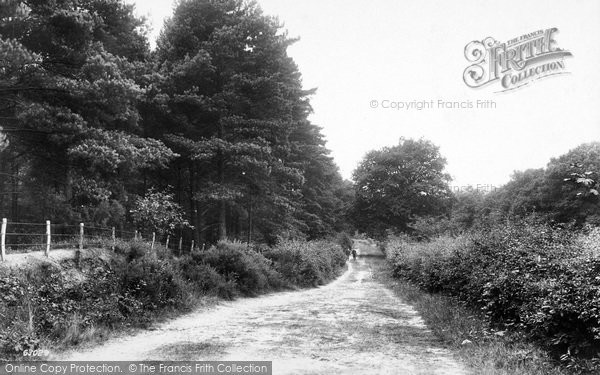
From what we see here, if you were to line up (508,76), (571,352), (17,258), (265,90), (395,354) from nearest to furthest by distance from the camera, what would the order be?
Answer: (571,352) → (395,354) → (17,258) → (508,76) → (265,90)

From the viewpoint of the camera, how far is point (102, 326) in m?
9.74

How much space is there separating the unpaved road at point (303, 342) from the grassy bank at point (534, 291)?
1.07 metres

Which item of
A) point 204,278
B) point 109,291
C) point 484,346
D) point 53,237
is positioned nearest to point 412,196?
point 204,278

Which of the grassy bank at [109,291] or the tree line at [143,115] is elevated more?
the tree line at [143,115]

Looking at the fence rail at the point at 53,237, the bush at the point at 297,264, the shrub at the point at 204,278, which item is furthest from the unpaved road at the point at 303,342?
the bush at the point at 297,264

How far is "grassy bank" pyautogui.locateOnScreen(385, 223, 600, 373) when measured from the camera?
20.0 feet

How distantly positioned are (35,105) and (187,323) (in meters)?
11.4

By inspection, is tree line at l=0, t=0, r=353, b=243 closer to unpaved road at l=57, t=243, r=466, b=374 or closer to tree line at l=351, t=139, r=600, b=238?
unpaved road at l=57, t=243, r=466, b=374

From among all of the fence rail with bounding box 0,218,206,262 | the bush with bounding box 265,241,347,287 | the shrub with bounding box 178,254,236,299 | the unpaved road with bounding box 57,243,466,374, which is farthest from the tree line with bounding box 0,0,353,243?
the unpaved road with bounding box 57,243,466,374

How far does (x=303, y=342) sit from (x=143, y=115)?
70.5 feet

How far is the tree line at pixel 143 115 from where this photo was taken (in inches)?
693

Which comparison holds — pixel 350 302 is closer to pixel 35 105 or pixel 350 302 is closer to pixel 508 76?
pixel 508 76

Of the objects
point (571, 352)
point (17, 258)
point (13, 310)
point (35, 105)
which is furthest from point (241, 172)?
point (571, 352)

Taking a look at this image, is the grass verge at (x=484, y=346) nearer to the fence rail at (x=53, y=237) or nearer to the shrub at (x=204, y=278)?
the shrub at (x=204, y=278)
